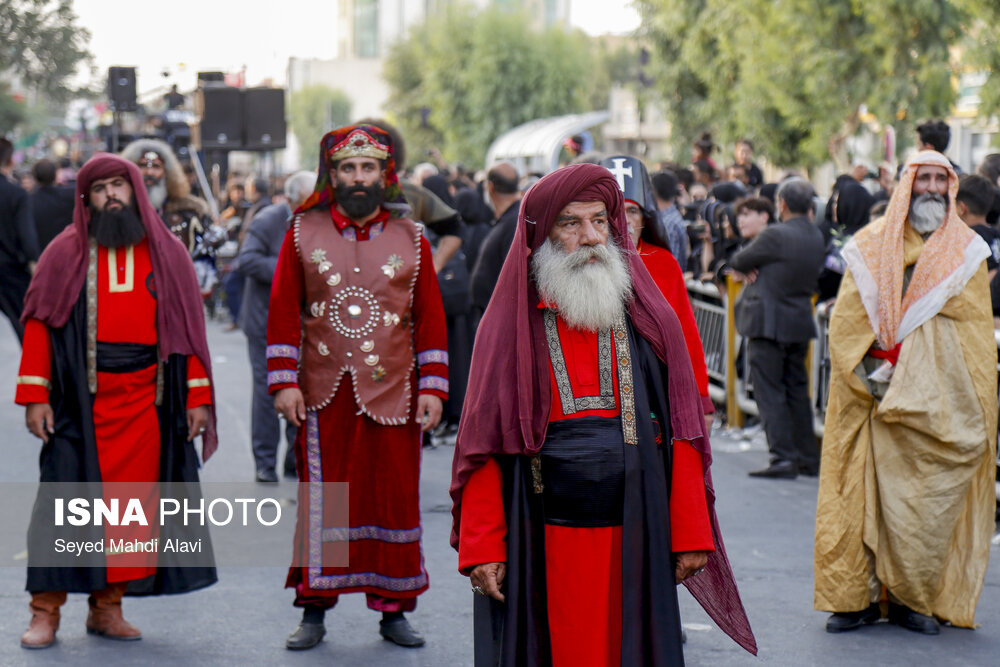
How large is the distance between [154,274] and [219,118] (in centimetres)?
1442

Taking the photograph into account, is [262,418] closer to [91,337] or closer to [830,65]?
[91,337]

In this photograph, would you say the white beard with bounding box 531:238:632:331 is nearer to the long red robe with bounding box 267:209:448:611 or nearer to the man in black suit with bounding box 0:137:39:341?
the long red robe with bounding box 267:209:448:611

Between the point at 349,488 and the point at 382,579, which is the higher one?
the point at 349,488

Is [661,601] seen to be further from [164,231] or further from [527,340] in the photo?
[164,231]

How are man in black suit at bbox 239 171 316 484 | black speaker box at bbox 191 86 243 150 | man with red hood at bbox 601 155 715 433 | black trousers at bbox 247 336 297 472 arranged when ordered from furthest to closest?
black speaker box at bbox 191 86 243 150 → black trousers at bbox 247 336 297 472 → man in black suit at bbox 239 171 316 484 → man with red hood at bbox 601 155 715 433

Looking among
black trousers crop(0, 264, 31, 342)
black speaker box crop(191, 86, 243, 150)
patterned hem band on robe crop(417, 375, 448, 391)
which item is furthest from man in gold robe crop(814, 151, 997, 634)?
black speaker box crop(191, 86, 243, 150)

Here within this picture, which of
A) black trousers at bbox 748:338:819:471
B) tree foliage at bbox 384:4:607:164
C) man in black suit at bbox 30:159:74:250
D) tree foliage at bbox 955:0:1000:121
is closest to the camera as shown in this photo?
black trousers at bbox 748:338:819:471

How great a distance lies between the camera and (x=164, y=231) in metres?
5.92

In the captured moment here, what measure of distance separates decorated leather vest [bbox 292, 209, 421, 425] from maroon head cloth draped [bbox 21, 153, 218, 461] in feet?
1.63

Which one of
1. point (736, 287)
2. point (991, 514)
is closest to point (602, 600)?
point (991, 514)

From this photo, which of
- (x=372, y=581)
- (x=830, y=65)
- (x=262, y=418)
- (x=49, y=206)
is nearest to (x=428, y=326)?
Result: (x=372, y=581)

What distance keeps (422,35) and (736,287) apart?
56813 mm

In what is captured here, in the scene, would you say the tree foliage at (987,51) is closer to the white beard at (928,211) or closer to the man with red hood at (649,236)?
the white beard at (928,211)

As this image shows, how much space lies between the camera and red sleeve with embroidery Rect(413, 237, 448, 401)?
586 cm
